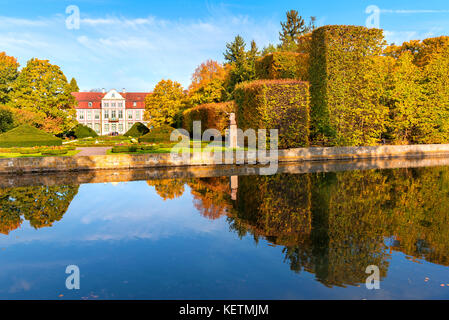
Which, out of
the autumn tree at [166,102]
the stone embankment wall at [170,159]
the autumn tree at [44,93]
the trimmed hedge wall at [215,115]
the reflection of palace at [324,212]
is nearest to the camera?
the reflection of palace at [324,212]

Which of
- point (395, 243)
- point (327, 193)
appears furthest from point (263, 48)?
point (395, 243)

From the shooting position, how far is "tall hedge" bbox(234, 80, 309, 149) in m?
23.6

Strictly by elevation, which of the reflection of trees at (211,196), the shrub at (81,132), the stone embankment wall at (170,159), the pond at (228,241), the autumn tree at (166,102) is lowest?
the pond at (228,241)

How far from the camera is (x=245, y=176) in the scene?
626 inches

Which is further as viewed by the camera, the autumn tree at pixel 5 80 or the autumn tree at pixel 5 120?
the autumn tree at pixel 5 80

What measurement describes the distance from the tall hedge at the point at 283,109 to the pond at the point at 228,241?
10.9 meters

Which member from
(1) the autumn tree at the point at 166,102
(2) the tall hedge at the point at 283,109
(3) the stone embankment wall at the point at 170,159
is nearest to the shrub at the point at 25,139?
(3) the stone embankment wall at the point at 170,159

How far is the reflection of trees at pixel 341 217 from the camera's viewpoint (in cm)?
606

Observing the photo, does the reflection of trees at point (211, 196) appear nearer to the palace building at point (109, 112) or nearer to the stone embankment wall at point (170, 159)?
the stone embankment wall at point (170, 159)

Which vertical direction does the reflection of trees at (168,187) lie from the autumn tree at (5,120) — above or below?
below

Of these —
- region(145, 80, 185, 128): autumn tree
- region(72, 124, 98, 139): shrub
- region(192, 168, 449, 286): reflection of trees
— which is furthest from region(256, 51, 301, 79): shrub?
region(72, 124, 98, 139): shrub

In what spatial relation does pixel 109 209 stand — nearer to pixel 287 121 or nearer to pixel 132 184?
pixel 132 184

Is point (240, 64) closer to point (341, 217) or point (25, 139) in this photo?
point (25, 139)

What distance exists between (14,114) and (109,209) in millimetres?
29065
